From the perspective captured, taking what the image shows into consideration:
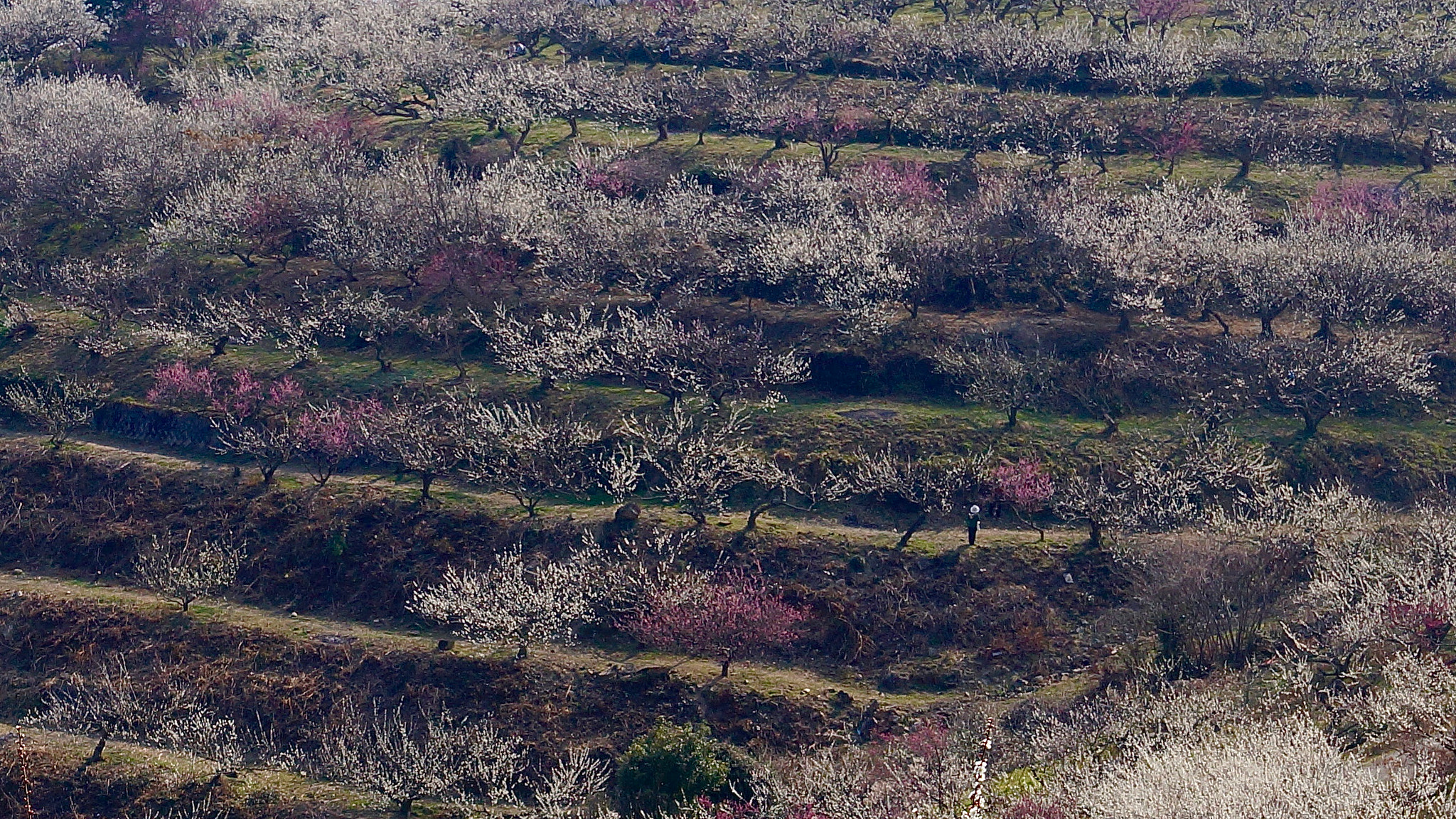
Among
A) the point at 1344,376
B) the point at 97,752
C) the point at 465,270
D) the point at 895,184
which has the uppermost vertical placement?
the point at 895,184

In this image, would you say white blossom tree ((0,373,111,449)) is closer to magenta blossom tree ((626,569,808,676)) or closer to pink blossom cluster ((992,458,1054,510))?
magenta blossom tree ((626,569,808,676))

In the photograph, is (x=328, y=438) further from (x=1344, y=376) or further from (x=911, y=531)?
(x=1344, y=376)

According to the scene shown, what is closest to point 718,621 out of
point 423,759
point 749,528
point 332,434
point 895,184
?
point 749,528

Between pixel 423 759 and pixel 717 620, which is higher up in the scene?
pixel 717 620

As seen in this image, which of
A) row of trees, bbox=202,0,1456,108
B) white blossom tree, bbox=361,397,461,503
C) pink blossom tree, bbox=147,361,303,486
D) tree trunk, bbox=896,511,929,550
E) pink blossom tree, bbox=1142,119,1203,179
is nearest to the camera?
tree trunk, bbox=896,511,929,550

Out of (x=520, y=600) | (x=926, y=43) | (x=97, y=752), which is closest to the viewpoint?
(x=97, y=752)

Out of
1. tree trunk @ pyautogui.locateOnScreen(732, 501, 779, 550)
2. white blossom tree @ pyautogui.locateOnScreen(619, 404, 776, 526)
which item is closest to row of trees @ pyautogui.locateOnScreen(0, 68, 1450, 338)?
white blossom tree @ pyautogui.locateOnScreen(619, 404, 776, 526)

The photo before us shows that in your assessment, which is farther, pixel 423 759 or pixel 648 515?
pixel 648 515
